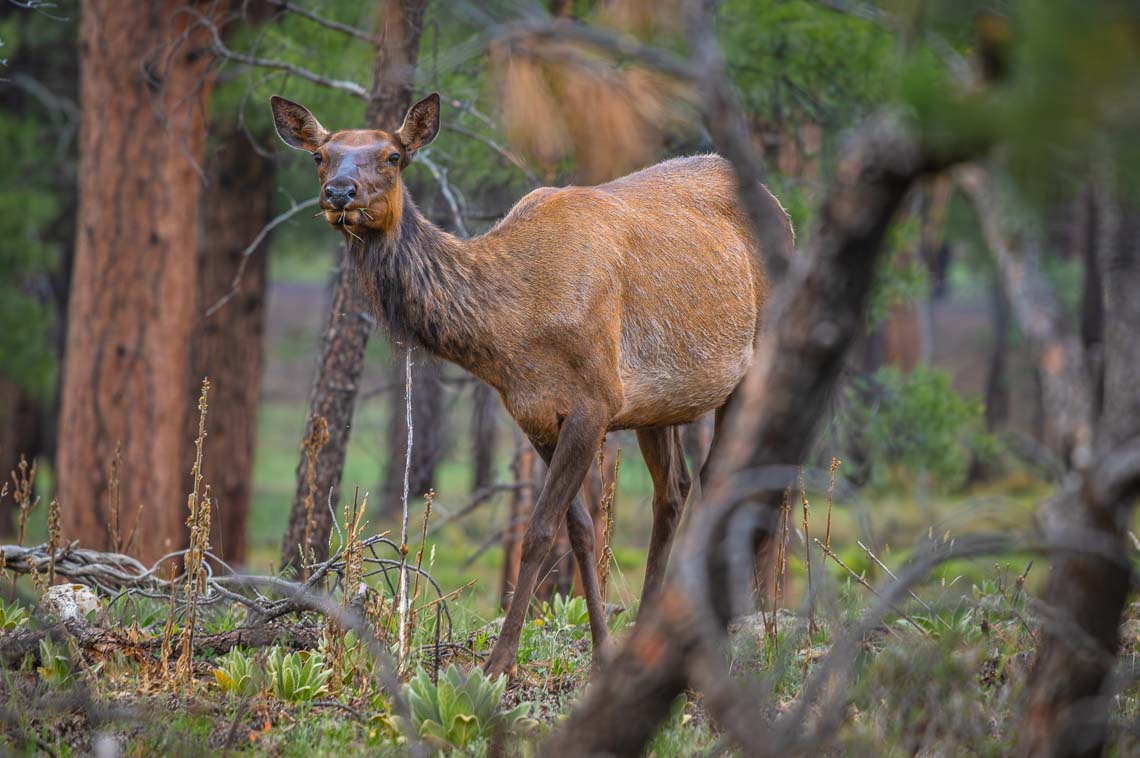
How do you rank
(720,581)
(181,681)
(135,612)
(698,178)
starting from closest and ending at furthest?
1. (720,581)
2. (181,681)
3. (135,612)
4. (698,178)

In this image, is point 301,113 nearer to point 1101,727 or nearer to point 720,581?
point 720,581

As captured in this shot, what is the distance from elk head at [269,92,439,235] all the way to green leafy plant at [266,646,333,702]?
1.83 metres

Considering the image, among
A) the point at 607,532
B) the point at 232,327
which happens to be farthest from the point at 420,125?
the point at 232,327

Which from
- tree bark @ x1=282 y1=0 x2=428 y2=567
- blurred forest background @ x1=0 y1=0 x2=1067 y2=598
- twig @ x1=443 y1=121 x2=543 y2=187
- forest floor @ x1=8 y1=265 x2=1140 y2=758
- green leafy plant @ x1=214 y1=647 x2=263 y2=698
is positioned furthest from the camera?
blurred forest background @ x1=0 y1=0 x2=1067 y2=598

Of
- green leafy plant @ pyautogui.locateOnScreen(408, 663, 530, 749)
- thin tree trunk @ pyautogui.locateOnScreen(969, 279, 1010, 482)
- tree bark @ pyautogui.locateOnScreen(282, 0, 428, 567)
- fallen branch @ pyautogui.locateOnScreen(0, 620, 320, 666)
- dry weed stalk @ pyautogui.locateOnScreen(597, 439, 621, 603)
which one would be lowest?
thin tree trunk @ pyautogui.locateOnScreen(969, 279, 1010, 482)

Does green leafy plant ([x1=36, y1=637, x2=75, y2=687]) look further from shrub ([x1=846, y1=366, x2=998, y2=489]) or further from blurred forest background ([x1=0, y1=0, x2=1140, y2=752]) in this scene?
shrub ([x1=846, y1=366, x2=998, y2=489])

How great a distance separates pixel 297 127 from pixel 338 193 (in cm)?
81

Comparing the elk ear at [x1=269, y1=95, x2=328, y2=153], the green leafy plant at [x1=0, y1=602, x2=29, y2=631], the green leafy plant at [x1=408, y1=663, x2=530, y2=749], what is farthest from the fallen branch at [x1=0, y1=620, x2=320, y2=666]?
the elk ear at [x1=269, y1=95, x2=328, y2=153]

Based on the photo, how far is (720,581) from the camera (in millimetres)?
3342

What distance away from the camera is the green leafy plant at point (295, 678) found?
4.46 meters

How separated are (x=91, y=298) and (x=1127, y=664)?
7.65 meters

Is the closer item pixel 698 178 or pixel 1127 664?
pixel 1127 664

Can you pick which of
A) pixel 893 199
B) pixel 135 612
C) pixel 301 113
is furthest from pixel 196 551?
pixel 893 199

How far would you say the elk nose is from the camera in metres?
5.09
